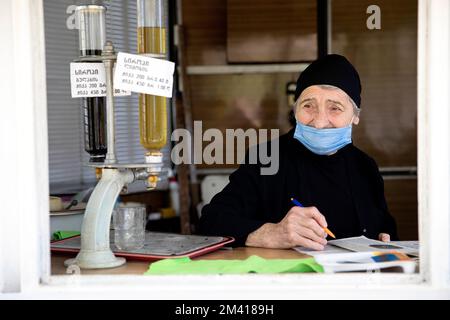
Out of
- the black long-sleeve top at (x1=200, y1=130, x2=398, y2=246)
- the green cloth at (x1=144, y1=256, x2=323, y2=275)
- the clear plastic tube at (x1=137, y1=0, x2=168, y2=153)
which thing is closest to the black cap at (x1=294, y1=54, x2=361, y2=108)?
the black long-sleeve top at (x1=200, y1=130, x2=398, y2=246)

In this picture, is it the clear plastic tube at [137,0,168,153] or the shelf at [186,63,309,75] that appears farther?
the shelf at [186,63,309,75]

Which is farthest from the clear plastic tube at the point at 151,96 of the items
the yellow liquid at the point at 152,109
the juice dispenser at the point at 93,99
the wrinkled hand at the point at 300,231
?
the wrinkled hand at the point at 300,231

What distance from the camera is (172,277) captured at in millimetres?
1443

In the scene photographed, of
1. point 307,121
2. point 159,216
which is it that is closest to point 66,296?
point 307,121

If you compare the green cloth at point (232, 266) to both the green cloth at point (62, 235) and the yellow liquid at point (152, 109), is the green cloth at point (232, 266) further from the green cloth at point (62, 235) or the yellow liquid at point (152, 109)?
the green cloth at point (62, 235)

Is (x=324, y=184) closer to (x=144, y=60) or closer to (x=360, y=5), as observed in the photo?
(x=144, y=60)

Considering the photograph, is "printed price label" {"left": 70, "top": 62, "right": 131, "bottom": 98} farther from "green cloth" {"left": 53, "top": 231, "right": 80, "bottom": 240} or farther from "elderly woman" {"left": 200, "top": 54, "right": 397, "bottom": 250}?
"elderly woman" {"left": 200, "top": 54, "right": 397, "bottom": 250}

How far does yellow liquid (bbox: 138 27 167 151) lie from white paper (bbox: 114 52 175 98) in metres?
0.06

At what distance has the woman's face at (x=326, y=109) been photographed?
2525mm

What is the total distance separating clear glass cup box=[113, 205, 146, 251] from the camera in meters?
1.91

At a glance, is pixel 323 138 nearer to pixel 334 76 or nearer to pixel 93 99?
pixel 334 76

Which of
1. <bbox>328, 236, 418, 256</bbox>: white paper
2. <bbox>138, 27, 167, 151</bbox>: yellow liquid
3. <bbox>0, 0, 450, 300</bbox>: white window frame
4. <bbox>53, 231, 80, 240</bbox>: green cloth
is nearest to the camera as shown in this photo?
<bbox>0, 0, 450, 300</bbox>: white window frame

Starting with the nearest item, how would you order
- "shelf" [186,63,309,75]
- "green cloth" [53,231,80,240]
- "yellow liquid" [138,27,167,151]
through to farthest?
"yellow liquid" [138,27,167,151] < "green cloth" [53,231,80,240] < "shelf" [186,63,309,75]

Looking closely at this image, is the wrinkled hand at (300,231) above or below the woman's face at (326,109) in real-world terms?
below
